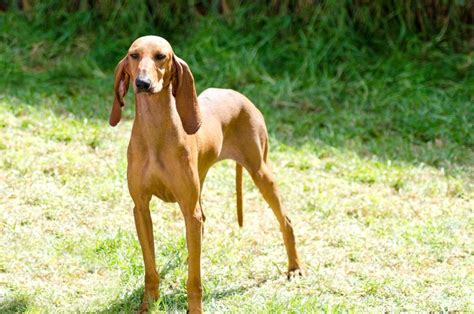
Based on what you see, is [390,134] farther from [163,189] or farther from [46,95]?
[163,189]

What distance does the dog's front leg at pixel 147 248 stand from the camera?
4523 millimetres

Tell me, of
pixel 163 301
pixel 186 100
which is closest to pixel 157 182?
pixel 186 100

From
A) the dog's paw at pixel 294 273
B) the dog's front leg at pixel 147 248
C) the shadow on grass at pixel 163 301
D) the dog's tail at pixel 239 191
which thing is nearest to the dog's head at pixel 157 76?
the dog's front leg at pixel 147 248

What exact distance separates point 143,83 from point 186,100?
44 cm

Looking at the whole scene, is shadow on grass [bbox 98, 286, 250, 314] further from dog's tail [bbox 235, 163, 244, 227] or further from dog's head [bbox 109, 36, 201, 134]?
dog's head [bbox 109, 36, 201, 134]

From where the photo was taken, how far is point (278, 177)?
22.1ft

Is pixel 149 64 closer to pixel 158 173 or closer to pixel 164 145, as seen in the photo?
pixel 164 145

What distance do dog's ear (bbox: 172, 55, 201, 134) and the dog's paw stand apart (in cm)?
123

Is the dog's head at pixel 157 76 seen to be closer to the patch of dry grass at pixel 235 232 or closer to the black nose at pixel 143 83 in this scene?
the black nose at pixel 143 83

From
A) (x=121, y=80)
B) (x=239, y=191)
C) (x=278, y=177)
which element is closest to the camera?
(x=121, y=80)

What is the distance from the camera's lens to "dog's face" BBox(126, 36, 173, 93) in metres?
3.98

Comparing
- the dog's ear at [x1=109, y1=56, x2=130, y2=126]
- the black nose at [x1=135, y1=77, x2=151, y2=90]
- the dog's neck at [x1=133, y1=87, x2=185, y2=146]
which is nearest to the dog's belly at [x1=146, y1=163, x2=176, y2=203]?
the dog's neck at [x1=133, y1=87, x2=185, y2=146]

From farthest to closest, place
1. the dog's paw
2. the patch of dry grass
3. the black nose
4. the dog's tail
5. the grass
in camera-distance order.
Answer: the dog's tail, the dog's paw, the grass, the patch of dry grass, the black nose

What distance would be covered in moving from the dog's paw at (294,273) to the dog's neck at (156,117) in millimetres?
1240
